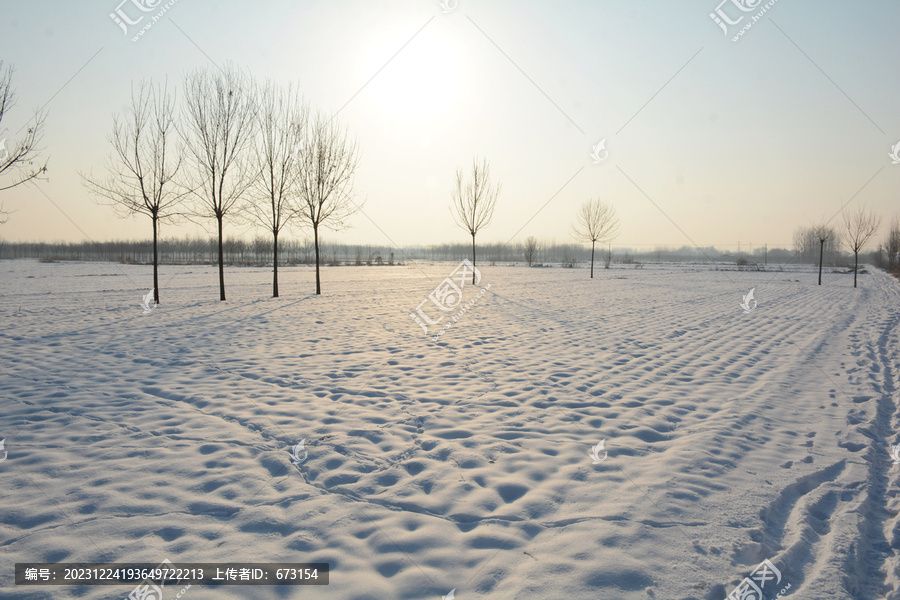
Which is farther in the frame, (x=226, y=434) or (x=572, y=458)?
(x=226, y=434)

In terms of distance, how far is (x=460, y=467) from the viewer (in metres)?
3.46

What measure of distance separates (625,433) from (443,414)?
187 cm

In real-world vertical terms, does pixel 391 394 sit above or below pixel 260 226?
below

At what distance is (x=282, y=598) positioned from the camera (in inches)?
84.2

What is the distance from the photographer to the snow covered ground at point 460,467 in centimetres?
237

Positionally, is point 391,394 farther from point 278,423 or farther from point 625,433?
point 625,433

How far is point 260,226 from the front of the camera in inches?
671

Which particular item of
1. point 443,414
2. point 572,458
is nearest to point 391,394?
point 443,414

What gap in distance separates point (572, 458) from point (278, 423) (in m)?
2.90

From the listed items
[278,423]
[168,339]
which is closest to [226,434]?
[278,423]

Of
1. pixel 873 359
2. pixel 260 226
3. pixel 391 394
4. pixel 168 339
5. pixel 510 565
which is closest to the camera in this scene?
pixel 510 565

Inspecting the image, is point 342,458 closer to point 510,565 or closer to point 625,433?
point 510,565

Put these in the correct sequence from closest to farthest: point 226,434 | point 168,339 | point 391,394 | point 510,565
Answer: point 510,565 → point 226,434 → point 391,394 → point 168,339

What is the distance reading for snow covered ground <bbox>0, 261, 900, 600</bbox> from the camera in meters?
2.37
